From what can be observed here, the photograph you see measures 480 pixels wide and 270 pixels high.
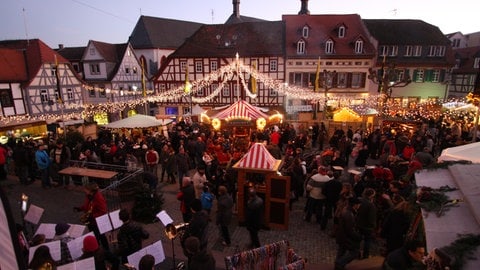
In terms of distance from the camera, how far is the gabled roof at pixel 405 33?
97.3ft

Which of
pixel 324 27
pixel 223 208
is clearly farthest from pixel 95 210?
pixel 324 27

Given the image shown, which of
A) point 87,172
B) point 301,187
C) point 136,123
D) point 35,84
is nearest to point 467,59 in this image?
point 301,187

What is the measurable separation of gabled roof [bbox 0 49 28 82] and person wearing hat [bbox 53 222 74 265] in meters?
21.8

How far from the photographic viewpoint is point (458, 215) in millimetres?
4359

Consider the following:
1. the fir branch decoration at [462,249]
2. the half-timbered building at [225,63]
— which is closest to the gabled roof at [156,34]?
the half-timbered building at [225,63]

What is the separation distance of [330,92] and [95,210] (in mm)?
25921

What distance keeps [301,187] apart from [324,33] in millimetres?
23622

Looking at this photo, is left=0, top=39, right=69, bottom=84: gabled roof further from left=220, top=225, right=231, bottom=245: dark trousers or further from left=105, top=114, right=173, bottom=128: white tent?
left=220, top=225, right=231, bottom=245: dark trousers

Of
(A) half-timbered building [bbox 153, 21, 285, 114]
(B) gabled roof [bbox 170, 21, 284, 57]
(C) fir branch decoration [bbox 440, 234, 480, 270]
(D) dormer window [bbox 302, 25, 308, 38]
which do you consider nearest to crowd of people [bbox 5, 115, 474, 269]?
(C) fir branch decoration [bbox 440, 234, 480, 270]

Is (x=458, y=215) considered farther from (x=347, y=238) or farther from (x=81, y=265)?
(x=81, y=265)

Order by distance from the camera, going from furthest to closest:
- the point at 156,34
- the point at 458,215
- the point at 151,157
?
the point at 156,34 < the point at 151,157 < the point at 458,215

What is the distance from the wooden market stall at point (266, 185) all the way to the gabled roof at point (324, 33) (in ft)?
74.2

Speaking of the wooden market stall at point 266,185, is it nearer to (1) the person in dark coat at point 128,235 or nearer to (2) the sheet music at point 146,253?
(1) the person in dark coat at point 128,235

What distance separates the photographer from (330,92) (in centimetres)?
2920
